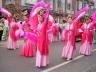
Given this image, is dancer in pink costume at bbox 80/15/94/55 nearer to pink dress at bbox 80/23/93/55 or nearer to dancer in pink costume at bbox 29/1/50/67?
pink dress at bbox 80/23/93/55

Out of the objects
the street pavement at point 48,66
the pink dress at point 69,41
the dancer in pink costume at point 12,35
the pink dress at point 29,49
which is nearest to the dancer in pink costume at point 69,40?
the pink dress at point 69,41

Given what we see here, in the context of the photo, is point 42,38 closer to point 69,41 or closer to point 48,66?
point 48,66

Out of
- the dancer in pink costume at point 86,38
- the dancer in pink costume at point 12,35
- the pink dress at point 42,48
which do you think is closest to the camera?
the pink dress at point 42,48

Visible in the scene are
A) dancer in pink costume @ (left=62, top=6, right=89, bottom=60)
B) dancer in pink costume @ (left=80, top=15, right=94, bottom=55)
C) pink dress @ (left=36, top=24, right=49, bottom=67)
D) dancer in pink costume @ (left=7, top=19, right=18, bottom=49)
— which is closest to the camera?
pink dress @ (left=36, top=24, right=49, bottom=67)

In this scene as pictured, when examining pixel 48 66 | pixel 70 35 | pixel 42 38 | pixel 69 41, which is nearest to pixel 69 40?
pixel 69 41

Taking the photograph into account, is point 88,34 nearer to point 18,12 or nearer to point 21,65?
point 21,65

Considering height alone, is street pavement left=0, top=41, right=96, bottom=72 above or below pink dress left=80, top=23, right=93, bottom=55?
below

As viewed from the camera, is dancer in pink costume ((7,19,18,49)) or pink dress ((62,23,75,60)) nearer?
pink dress ((62,23,75,60))

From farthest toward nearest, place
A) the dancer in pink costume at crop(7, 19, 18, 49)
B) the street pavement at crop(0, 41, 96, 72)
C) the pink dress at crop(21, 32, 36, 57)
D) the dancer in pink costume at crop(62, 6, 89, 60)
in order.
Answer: the dancer in pink costume at crop(7, 19, 18, 49) < the pink dress at crop(21, 32, 36, 57) < the dancer in pink costume at crop(62, 6, 89, 60) < the street pavement at crop(0, 41, 96, 72)

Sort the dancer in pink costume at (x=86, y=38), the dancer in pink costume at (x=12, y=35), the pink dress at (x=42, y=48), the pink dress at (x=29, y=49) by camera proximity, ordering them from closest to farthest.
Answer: the pink dress at (x=42, y=48)
the pink dress at (x=29, y=49)
the dancer in pink costume at (x=86, y=38)
the dancer in pink costume at (x=12, y=35)

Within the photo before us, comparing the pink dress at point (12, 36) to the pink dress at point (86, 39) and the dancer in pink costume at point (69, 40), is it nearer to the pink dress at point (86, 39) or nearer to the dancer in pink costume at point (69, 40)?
the pink dress at point (86, 39)

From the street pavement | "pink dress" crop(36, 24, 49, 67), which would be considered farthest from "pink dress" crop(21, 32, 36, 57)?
"pink dress" crop(36, 24, 49, 67)

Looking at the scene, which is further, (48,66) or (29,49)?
(29,49)

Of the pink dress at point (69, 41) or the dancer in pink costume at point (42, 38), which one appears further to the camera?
the pink dress at point (69, 41)
